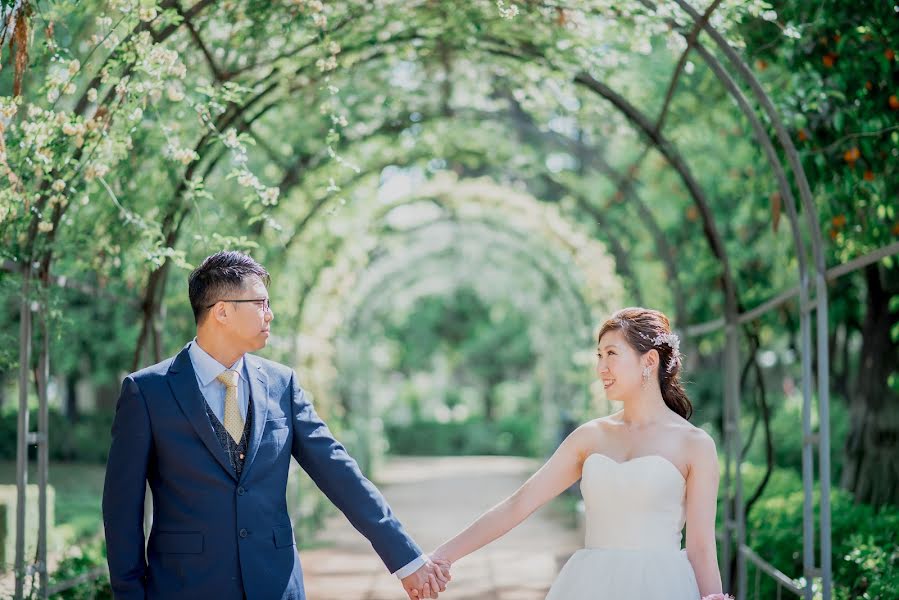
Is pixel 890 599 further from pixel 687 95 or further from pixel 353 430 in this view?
pixel 353 430

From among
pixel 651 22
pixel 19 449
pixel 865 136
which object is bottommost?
pixel 19 449

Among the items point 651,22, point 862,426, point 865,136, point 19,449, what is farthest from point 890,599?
point 862,426

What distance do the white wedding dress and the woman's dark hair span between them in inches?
11.1

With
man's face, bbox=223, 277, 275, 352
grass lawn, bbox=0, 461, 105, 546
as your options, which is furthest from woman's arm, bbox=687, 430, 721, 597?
grass lawn, bbox=0, 461, 105, 546

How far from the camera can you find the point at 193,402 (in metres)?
3.21

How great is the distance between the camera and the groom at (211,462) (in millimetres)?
3119

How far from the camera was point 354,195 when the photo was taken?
1006cm

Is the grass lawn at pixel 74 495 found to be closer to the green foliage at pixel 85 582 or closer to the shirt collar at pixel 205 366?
the green foliage at pixel 85 582

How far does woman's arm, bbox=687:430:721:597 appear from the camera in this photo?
3.34 meters

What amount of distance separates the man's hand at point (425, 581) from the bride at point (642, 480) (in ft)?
1.22

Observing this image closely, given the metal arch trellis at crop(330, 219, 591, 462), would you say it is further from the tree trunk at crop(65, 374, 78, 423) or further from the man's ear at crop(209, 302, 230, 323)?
the man's ear at crop(209, 302, 230, 323)

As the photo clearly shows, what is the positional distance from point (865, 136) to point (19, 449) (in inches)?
153

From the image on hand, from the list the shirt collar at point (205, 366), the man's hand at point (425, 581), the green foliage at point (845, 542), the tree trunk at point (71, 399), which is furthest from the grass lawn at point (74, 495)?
the shirt collar at point (205, 366)

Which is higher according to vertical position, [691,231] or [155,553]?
[691,231]
